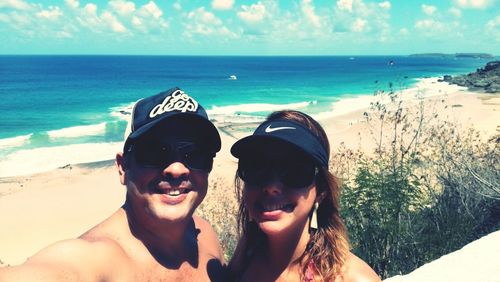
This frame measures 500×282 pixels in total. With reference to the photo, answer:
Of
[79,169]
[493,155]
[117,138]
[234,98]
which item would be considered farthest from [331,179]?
[234,98]

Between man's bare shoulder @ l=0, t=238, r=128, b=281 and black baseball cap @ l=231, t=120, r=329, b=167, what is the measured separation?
3.11ft

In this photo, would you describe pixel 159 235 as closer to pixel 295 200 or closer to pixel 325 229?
pixel 295 200

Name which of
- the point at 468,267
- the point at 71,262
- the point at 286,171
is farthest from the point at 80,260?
the point at 468,267

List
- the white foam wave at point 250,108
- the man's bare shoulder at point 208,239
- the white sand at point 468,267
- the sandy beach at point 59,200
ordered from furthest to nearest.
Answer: the white foam wave at point 250,108
the sandy beach at point 59,200
the white sand at point 468,267
the man's bare shoulder at point 208,239

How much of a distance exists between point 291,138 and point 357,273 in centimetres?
87

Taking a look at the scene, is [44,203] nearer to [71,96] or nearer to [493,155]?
[493,155]

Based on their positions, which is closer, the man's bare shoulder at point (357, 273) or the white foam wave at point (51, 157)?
the man's bare shoulder at point (357, 273)

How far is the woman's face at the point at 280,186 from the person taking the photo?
2.70 m

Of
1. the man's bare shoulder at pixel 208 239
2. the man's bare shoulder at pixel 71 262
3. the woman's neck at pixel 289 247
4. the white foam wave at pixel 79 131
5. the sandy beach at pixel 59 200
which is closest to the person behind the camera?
the man's bare shoulder at pixel 71 262

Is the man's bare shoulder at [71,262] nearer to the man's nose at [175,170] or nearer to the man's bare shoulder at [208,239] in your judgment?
the man's nose at [175,170]

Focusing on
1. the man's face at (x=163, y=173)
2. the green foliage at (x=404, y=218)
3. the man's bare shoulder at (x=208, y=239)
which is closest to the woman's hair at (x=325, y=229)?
the man's face at (x=163, y=173)

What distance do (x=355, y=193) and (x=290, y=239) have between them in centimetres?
422

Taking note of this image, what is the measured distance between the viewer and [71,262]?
210 cm

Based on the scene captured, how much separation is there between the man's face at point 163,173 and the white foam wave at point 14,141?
28.9 meters
